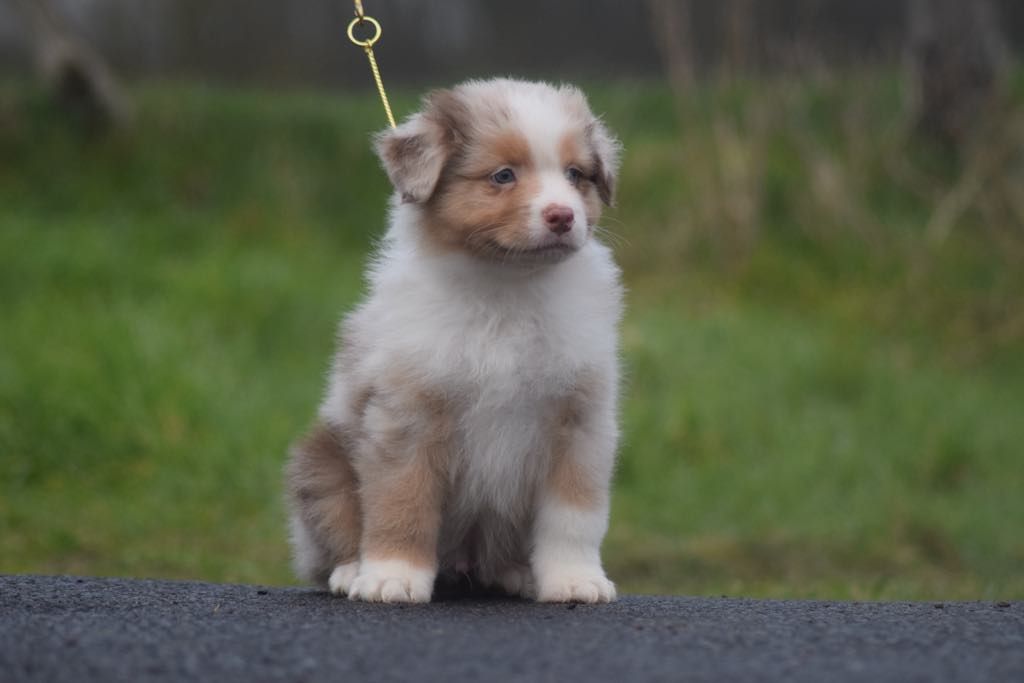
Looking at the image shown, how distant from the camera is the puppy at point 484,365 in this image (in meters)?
4.48

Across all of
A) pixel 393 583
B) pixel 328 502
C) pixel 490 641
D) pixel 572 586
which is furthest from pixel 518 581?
pixel 490 641

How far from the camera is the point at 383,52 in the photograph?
1551cm

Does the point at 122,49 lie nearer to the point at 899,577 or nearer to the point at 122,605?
the point at 899,577

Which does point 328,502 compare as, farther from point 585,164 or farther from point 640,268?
point 640,268

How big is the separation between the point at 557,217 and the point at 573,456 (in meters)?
0.74

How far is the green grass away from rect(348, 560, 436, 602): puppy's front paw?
288 cm

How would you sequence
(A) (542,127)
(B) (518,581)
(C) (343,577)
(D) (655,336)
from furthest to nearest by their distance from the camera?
(D) (655,336)
(B) (518,581)
(C) (343,577)
(A) (542,127)

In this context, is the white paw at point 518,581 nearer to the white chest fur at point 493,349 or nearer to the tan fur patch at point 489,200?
the white chest fur at point 493,349

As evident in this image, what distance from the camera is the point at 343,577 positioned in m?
4.78

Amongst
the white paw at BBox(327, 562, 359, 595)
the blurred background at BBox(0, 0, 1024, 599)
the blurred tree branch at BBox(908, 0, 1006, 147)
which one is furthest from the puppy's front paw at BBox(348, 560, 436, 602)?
the blurred tree branch at BBox(908, 0, 1006, 147)

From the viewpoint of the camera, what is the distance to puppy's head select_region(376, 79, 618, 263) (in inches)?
176

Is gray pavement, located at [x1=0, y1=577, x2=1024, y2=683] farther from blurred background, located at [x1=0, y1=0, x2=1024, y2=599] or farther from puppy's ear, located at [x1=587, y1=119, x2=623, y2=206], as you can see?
blurred background, located at [x1=0, y1=0, x2=1024, y2=599]

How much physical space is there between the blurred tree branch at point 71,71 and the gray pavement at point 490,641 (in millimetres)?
9124

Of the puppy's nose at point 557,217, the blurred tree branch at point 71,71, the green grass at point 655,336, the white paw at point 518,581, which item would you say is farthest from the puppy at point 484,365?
the blurred tree branch at point 71,71
